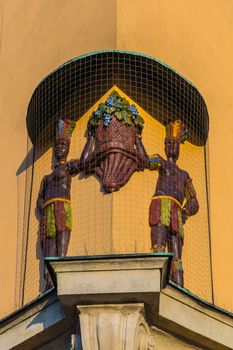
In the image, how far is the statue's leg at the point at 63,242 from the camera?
8.73 m

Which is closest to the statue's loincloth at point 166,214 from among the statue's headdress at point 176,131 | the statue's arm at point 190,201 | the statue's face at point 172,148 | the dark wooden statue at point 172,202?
the dark wooden statue at point 172,202

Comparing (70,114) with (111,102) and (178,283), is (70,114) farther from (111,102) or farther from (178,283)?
(178,283)

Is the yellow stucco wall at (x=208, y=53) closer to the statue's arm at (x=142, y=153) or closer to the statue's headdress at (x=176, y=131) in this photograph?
the statue's headdress at (x=176, y=131)

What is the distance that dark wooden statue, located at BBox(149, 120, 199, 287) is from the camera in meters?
8.73

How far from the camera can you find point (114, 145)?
349 inches

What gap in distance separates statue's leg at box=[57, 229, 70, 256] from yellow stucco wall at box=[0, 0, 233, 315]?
0.48 meters

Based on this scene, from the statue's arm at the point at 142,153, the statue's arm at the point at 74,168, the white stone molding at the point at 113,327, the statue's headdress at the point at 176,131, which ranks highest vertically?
the statue's headdress at the point at 176,131

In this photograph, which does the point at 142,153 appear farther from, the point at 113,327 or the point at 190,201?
the point at 113,327

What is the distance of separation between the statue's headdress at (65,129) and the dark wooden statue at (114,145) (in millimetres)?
147

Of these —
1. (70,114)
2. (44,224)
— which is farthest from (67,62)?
(44,224)

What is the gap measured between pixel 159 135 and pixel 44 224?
964mm

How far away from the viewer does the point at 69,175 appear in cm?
902

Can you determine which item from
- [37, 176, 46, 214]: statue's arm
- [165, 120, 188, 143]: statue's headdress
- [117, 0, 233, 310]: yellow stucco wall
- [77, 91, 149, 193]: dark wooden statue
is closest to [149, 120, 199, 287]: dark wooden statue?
[165, 120, 188, 143]: statue's headdress

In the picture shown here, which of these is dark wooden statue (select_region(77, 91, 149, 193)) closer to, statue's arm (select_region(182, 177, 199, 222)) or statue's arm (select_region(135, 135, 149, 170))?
statue's arm (select_region(135, 135, 149, 170))
